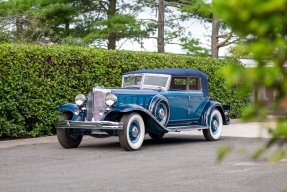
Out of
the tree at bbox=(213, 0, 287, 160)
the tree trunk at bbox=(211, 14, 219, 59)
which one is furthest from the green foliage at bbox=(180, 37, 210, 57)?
the tree at bbox=(213, 0, 287, 160)

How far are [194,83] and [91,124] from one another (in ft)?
12.0

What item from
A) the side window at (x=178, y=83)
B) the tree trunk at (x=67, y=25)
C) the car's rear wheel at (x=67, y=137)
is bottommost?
the car's rear wheel at (x=67, y=137)

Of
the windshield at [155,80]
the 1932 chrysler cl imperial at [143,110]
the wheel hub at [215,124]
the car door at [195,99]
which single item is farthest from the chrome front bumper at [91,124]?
the wheel hub at [215,124]

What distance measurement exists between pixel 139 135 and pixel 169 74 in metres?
2.08

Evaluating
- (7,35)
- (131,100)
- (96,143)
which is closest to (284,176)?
(131,100)

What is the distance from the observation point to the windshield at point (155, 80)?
9.90 meters

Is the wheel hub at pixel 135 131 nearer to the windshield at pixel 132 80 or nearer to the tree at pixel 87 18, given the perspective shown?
the windshield at pixel 132 80

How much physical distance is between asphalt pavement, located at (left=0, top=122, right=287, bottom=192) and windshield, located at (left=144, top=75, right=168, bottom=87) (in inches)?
66.4

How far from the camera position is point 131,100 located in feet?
29.3

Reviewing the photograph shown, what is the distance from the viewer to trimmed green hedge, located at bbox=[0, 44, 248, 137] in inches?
387

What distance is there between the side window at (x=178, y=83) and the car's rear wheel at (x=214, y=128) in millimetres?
1037

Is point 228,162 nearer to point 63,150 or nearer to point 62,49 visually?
point 63,150

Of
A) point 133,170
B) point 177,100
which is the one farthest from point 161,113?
point 133,170

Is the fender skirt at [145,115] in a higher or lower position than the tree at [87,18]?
lower
